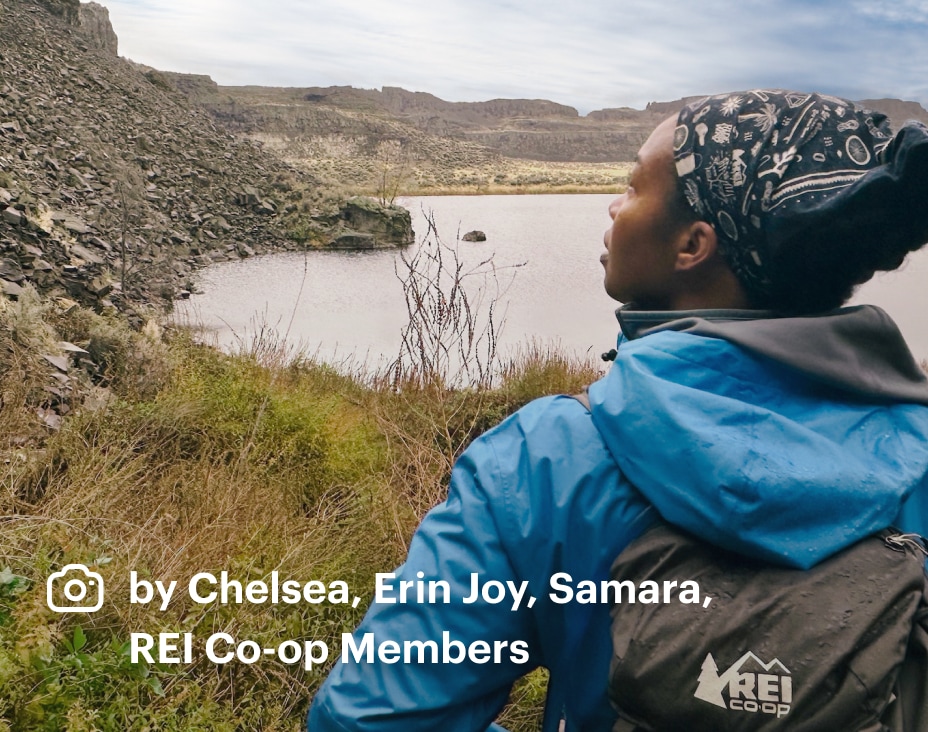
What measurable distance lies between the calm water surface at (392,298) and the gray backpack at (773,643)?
15.8 feet

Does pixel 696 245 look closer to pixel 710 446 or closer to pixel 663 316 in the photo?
pixel 663 316

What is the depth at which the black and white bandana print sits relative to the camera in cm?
91

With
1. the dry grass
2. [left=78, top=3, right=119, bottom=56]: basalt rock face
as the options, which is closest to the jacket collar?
the dry grass

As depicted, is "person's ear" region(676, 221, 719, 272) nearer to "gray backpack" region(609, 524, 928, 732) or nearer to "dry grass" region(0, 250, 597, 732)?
"gray backpack" region(609, 524, 928, 732)

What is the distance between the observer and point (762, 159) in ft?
3.09

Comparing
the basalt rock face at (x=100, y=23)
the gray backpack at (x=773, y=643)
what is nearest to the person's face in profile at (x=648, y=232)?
the gray backpack at (x=773, y=643)

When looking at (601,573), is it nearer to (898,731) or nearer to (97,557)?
(898,731)

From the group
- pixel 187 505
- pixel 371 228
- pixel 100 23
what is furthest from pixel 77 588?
pixel 100 23

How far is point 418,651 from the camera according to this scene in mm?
816

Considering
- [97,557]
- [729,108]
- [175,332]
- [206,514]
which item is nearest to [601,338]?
[175,332]

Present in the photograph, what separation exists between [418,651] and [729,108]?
732 mm

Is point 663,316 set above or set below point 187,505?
above

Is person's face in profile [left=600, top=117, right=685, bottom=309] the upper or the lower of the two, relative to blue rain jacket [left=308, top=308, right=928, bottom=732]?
upper

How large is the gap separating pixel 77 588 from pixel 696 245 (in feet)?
6.58
